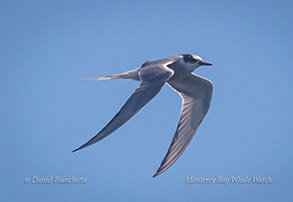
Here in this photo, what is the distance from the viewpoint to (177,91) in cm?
662

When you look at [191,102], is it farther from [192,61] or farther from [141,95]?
[141,95]

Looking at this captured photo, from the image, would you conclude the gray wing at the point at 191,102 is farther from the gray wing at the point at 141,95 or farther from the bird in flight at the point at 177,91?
the gray wing at the point at 141,95

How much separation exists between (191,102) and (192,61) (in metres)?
0.91

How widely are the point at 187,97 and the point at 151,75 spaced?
1.49 metres

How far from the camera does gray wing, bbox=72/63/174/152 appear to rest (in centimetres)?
389

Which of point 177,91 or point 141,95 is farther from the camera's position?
point 177,91

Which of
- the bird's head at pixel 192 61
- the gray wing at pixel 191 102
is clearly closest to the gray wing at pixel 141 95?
the bird's head at pixel 192 61

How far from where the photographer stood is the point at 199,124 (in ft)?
20.9

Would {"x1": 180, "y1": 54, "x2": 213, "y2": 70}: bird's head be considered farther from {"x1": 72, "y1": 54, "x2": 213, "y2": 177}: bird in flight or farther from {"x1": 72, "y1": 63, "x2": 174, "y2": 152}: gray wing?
{"x1": 72, "y1": 63, "x2": 174, "y2": 152}: gray wing

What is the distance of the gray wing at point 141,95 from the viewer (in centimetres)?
389

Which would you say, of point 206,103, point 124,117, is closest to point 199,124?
point 206,103

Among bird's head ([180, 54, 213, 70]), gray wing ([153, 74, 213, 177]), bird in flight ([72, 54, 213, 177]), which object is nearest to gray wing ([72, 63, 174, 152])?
bird in flight ([72, 54, 213, 177])

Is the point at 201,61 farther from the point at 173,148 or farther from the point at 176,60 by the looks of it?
the point at 173,148

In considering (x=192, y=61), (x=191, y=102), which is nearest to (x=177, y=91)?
(x=191, y=102)
